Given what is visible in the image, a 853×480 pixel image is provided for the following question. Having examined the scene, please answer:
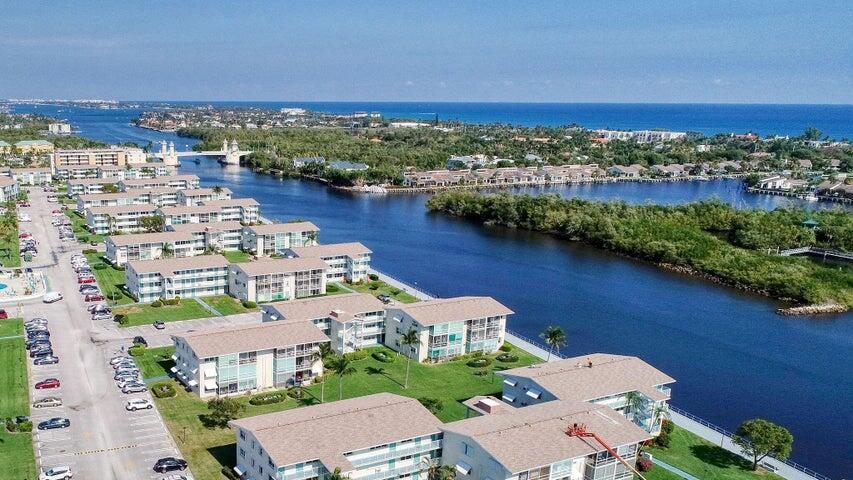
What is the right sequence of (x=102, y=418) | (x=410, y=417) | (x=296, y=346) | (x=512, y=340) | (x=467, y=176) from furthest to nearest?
(x=467, y=176), (x=512, y=340), (x=296, y=346), (x=102, y=418), (x=410, y=417)

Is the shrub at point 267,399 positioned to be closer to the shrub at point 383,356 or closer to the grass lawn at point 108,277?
the shrub at point 383,356

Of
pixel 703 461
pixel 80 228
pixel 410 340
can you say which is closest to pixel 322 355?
pixel 410 340

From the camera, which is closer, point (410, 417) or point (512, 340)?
point (410, 417)

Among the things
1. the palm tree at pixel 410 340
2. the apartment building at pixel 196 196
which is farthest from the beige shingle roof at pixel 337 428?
the apartment building at pixel 196 196

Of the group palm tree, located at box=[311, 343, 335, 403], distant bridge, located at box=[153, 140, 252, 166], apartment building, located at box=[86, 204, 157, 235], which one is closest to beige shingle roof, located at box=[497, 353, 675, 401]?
palm tree, located at box=[311, 343, 335, 403]

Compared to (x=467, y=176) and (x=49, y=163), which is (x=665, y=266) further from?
(x=49, y=163)

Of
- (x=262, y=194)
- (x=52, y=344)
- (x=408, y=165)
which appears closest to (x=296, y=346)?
(x=52, y=344)

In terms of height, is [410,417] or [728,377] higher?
[410,417]
